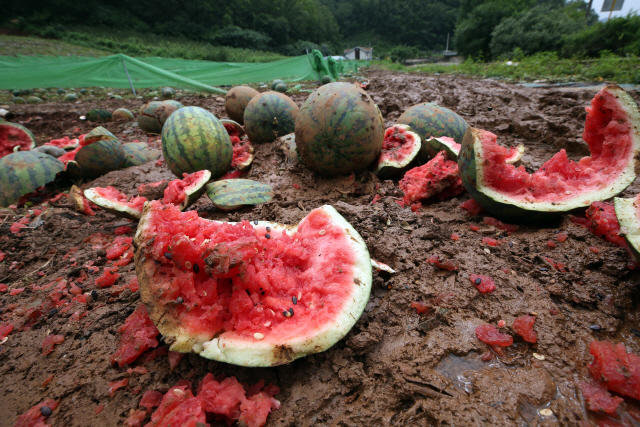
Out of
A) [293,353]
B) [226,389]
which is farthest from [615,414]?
[226,389]

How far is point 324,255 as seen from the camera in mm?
2047

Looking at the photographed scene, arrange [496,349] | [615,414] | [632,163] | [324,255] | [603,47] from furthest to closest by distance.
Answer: [603,47]
[632,163]
[324,255]
[496,349]
[615,414]

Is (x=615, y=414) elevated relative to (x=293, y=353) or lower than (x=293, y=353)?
lower

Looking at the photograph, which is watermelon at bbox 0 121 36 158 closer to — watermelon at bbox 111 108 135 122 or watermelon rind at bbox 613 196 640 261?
watermelon at bbox 111 108 135 122

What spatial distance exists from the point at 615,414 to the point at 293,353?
4.99ft

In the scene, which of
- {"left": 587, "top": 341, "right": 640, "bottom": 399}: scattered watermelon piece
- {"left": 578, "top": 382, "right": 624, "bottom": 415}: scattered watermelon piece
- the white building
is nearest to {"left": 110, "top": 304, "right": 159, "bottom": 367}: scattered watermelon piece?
{"left": 578, "top": 382, "right": 624, "bottom": 415}: scattered watermelon piece

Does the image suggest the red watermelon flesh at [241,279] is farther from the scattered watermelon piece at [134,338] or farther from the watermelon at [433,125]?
the watermelon at [433,125]

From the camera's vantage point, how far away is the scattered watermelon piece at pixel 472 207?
2.90 metres

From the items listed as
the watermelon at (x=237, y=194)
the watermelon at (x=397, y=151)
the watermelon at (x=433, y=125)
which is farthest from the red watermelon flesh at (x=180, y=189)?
the watermelon at (x=433, y=125)

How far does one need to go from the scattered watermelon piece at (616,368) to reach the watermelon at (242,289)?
120 centimetres

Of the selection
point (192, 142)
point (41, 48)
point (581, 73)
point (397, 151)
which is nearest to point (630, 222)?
point (397, 151)

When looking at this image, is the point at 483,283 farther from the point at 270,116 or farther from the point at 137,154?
the point at 137,154

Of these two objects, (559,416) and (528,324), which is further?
(528,324)

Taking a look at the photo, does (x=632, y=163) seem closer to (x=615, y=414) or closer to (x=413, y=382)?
(x=615, y=414)
